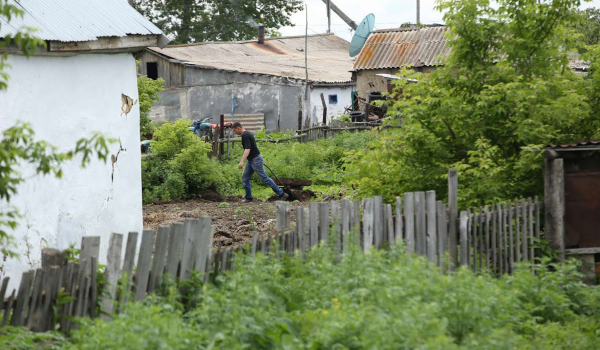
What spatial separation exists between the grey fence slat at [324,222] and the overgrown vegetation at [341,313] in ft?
0.76

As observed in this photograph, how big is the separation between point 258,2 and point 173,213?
135 ft

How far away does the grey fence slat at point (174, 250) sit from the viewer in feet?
19.3

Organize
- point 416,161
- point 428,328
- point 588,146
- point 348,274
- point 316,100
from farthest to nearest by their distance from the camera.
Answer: point 316,100
point 416,161
point 588,146
point 348,274
point 428,328

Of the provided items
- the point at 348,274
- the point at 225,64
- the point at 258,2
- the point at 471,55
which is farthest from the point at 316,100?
the point at 348,274

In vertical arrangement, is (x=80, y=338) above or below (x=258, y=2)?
below

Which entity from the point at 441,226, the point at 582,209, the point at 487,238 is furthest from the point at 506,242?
the point at 582,209

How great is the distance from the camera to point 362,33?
34.8 meters

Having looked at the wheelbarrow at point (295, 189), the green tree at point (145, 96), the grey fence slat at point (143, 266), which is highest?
the green tree at point (145, 96)

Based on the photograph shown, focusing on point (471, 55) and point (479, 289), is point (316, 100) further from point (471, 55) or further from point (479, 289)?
point (479, 289)

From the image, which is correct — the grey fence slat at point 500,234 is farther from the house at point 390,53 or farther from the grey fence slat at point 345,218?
the house at point 390,53

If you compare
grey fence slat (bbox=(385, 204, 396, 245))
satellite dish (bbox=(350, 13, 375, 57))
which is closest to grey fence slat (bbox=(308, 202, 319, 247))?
grey fence slat (bbox=(385, 204, 396, 245))

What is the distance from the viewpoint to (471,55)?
9.66 meters

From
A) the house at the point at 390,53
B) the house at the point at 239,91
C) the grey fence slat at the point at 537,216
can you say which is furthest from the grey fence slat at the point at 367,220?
the house at the point at 239,91

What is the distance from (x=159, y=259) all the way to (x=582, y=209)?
525cm
